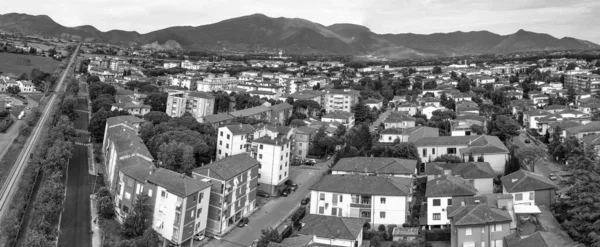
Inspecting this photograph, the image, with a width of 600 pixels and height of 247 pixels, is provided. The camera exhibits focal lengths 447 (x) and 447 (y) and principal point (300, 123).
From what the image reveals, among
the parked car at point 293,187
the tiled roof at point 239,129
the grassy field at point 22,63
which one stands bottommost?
the parked car at point 293,187

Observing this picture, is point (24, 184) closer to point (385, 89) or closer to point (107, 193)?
point (107, 193)

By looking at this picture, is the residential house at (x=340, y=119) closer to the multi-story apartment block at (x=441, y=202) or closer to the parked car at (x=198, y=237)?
the multi-story apartment block at (x=441, y=202)

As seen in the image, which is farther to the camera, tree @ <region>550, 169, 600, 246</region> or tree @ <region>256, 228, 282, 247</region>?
tree @ <region>256, 228, 282, 247</region>

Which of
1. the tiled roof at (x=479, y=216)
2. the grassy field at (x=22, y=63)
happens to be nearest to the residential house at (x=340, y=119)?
the tiled roof at (x=479, y=216)

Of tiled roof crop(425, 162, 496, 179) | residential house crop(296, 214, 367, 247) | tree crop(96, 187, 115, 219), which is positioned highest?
tiled roof crop(425, 162, 496, 179)

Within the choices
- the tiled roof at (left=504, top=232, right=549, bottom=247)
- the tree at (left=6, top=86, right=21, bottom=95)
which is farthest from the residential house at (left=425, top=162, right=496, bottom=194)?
the tree at (left=6, top=86, right=21, bottom=95)

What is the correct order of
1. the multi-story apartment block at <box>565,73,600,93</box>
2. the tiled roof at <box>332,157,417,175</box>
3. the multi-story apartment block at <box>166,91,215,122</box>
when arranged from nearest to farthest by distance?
the tiled roof at <box>332,157,417,175</box> → the multi-story apartment block at <box>166,91,215,122</box> → the multi-story apartment block at <box>565,73,600,93</box>

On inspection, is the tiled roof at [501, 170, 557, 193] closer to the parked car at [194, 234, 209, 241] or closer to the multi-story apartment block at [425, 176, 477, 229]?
the multi-story apartment block at [425, 176, 477, 229]
